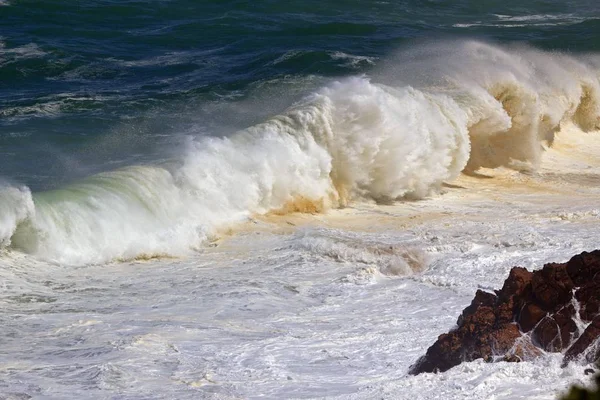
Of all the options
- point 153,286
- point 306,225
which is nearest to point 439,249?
point 306,225

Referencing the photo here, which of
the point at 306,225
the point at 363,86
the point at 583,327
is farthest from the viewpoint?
the point at 363,86

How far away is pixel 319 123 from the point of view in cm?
1670

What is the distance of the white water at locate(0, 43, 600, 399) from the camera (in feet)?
29.3

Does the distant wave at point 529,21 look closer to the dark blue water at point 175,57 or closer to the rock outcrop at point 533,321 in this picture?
the dark blue water at point 175,57

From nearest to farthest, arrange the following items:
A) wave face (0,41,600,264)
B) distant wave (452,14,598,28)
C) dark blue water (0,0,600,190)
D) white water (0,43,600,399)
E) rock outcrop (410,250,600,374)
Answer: rock outcrop (410,250,600,374) < white water (0,43,600,399) < wave face (0,41,600,264) < dark blue water (0,0,600,190) < distant wave (452,14,598,28)

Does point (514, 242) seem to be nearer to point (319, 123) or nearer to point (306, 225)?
point (306, 225)

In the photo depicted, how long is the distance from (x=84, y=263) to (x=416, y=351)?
15.6 ft

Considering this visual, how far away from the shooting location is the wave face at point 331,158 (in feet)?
43.8

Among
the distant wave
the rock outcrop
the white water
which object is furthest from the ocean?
the distant wave

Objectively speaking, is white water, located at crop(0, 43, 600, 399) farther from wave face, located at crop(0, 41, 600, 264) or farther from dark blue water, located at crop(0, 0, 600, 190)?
dark blue water, located at crop(0, 0, 600, 190)

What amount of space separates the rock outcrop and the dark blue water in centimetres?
839

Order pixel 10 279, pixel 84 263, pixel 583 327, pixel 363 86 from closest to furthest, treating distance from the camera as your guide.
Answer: pixel 583 327 → pixel 10 279 → pixel 84 263 → pixel 363 86

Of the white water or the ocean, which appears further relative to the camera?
the ocean

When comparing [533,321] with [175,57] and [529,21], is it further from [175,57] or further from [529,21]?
[529,21]
